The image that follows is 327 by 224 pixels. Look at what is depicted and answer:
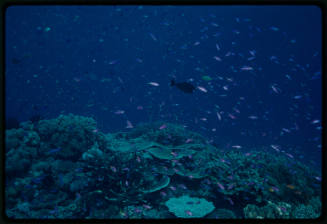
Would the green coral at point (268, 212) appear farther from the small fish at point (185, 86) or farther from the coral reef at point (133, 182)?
the small fish at point (185, 86)

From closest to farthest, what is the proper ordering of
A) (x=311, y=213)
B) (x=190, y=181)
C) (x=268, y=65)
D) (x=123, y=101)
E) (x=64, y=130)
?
(x=311, y=213), (x=190, y=181), (x=64, y=130), (x=268, y=65), (x=123, y=101)

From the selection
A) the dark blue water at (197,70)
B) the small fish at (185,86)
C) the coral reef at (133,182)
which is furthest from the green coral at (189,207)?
the dark blue water at (197,70)

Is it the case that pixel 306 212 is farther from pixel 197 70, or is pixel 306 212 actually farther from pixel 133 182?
pixel 197 70

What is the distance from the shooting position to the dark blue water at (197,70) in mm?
35969

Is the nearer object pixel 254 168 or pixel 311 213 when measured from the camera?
pixel 311 213

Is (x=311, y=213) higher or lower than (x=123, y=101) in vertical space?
higher

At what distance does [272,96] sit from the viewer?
48.7 m

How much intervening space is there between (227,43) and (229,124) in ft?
78.5

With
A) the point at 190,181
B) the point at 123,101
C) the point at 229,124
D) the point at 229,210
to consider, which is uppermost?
the point at 229,210

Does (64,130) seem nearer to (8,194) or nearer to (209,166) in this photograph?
(8,194)

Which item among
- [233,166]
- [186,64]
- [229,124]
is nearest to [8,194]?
[233,166]

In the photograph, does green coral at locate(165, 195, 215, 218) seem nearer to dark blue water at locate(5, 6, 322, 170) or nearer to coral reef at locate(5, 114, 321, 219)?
coral reef at locate(5, 114, 321, 219)

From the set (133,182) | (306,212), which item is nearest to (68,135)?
(133,182)

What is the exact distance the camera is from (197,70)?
2923cm
